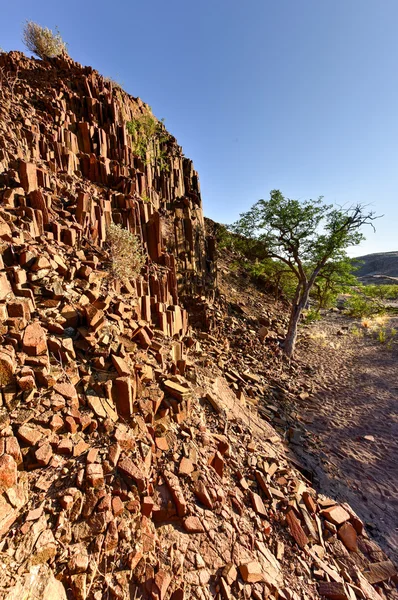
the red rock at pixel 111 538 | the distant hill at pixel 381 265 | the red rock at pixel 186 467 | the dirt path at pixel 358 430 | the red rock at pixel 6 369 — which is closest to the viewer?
the red rock at pixel 111 538

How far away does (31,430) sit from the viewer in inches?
107

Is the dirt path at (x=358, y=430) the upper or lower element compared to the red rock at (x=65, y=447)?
lower

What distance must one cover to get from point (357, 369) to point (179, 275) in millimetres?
9385

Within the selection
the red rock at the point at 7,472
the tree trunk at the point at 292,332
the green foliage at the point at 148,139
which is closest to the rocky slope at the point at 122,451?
the red rock at the point at 7,472

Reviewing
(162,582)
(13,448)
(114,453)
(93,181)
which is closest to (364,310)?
(93,181)

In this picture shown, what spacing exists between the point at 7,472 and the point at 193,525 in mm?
2220

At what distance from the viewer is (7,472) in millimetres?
2348

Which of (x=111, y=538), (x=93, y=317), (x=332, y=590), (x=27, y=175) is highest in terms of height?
(x=27, y=175)

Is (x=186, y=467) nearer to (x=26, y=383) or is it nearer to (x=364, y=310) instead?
(x=26, y=383)

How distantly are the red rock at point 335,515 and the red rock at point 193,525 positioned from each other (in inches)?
99.7

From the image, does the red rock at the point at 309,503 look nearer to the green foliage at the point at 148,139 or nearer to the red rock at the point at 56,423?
the red rock at the point at 56,423

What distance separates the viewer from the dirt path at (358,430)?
502 cm

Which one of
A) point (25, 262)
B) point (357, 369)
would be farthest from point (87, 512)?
point (357, 369)

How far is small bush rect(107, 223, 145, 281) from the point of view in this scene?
6.05 metres
